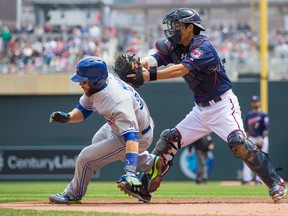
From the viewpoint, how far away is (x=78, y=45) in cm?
2372

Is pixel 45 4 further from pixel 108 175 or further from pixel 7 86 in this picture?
pixel 108 175

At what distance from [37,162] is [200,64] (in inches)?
501

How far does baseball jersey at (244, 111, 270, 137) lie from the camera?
16.3m

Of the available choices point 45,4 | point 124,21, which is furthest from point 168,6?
point 45,4

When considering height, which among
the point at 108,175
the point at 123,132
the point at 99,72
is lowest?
the point at 108,175

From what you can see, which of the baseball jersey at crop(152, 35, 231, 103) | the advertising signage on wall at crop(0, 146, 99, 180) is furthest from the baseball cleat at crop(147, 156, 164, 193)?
the advertising signage on wall at crop(0, 146, 99, 180)

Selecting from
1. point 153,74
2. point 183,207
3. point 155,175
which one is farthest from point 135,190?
point 153,74

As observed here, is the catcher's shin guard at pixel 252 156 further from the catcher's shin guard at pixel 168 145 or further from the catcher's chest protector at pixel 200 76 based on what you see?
the catcher's shin guard at pixel 168 145

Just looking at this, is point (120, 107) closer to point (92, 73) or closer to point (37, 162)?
point (92, 73)

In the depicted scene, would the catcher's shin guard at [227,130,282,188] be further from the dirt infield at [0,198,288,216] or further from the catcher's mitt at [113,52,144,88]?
the catcher's mitt at [113,52,144,88]

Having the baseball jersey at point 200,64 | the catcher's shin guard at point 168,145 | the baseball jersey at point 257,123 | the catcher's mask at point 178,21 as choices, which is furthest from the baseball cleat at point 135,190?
the baseball jersey at point 257,123

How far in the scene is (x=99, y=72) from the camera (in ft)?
25.0

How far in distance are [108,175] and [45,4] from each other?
30.9ft

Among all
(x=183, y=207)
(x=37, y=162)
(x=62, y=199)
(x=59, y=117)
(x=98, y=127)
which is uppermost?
(x=59, y=117)
